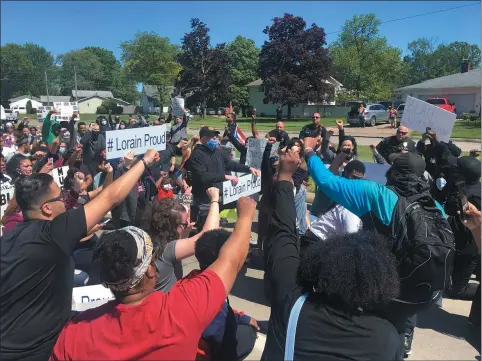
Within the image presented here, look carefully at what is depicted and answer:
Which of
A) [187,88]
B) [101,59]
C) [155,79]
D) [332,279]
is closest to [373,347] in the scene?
[332,279]

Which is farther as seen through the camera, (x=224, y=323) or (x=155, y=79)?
(x=155, y=79)

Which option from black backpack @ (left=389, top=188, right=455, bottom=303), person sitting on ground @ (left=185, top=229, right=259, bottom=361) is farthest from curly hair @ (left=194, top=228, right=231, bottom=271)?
black backpack @ (left=389, top=188, right=455, bottom=303)

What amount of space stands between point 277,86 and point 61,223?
406 centimetres

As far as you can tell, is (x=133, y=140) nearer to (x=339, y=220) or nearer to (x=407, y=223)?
(x=339, y=220)

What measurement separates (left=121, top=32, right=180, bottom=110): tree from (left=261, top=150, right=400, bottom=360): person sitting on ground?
11.3 ft

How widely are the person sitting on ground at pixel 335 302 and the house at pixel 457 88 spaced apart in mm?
7070

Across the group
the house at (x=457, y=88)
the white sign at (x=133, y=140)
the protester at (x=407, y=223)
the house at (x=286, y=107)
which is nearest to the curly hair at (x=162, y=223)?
the protester at (x=407, y=223)

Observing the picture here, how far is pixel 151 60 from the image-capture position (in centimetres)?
577

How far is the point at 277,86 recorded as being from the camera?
5.61 meters

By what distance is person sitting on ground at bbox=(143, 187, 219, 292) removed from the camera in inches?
107

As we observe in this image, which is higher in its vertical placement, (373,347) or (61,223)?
(61,223)

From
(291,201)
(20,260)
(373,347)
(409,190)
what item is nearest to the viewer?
(373,347)

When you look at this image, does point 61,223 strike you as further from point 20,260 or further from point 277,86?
point 277,86

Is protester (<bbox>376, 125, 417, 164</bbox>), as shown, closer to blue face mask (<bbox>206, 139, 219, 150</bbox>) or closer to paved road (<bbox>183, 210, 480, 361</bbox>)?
paved road (<bbox>183, 210, 480, 361</bbox>)
